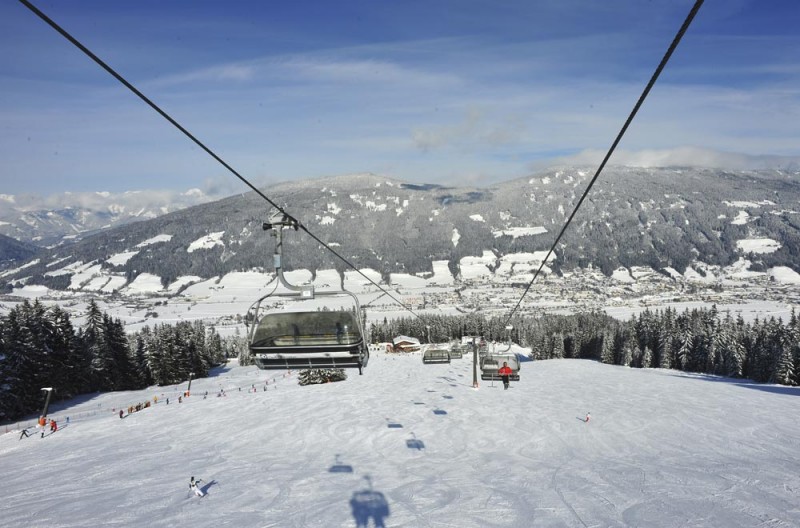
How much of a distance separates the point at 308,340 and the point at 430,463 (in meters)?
13.5

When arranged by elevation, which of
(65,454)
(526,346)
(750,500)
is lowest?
(526,346)

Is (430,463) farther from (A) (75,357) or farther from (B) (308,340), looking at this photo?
(A) (75,357)

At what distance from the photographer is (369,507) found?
17312 millimetres

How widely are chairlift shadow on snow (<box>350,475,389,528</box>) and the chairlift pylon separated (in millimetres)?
6333

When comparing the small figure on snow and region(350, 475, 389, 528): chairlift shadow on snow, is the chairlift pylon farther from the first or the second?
the small figure on snow

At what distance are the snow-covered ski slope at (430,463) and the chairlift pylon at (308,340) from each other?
6686mm

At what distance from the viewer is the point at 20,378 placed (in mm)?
45625

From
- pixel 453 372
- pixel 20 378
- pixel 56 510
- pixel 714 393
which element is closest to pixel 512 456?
pixel 56 510

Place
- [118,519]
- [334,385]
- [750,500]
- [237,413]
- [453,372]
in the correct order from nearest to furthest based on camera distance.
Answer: [750,500], [118,519], [237,413], [334,385], [453,372]

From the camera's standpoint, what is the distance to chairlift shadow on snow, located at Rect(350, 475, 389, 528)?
52.3 feet

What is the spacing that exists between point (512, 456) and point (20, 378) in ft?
163

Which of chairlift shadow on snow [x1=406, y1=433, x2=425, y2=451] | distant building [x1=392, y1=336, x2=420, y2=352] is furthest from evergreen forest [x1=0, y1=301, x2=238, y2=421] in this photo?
distant building [x1=392, y1=336, x2=420, y2=352]

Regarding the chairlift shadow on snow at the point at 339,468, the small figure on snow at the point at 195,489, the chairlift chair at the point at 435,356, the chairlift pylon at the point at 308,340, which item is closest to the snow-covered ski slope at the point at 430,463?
the small figure on snow at the point at 195,489

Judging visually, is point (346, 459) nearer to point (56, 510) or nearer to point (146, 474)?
point (146, 474)
